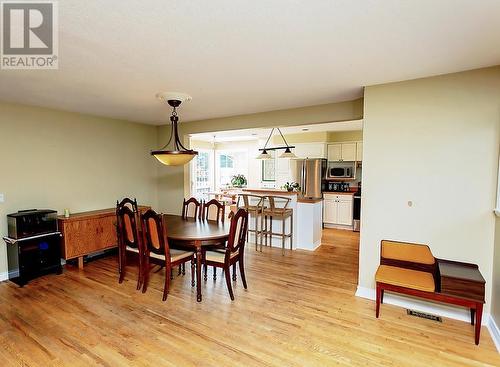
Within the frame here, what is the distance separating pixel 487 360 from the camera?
2.14 metres

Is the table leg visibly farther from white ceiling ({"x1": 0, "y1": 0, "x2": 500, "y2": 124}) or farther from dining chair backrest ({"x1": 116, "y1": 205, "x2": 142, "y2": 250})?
white ceiling ({"x1": 0, "y1": 0, "x2": 500, "y2": 124})

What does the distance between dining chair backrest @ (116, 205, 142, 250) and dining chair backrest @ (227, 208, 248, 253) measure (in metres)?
1.13

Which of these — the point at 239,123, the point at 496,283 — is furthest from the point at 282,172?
the point at 496,283

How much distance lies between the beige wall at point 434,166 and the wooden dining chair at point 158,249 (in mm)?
2239

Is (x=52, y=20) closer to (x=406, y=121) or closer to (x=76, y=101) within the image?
(x=76, y=101)

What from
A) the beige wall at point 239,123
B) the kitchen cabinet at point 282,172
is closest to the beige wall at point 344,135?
the kitchen cabinet at point 282,172

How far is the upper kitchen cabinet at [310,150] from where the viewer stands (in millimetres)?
7192

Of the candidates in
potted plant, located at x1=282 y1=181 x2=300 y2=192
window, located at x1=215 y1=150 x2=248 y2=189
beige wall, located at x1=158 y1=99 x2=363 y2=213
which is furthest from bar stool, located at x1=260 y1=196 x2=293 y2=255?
window, located at x1=215 y1=150 x2=248 y2=189

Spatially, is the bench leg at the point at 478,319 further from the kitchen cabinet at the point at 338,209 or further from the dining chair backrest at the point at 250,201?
the kitchen cabinet at the point at 338,209

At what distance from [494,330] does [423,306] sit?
1.85ft

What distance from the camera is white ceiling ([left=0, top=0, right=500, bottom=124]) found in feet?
5.23

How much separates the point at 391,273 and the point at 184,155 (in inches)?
105

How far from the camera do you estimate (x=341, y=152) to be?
7105 mm

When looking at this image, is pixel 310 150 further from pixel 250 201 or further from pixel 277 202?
pixel 250 201
